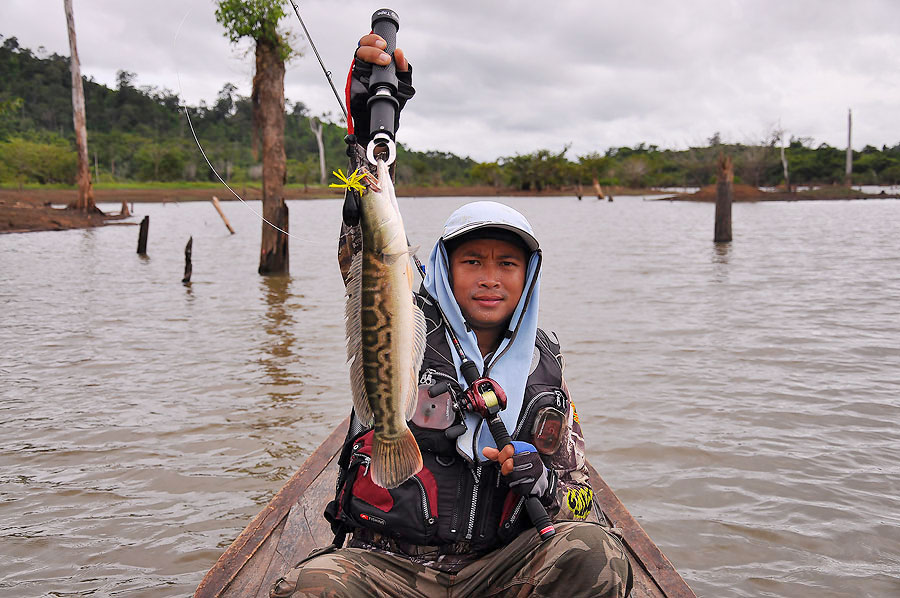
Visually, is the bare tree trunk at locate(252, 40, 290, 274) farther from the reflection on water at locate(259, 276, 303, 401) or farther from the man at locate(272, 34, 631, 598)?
the man at locate(272, 34, 631, 598)

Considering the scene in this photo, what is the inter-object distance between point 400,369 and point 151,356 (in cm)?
763

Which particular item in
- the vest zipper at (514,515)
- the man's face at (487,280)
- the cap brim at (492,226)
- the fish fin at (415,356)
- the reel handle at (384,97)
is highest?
the reel handle at (384,97)

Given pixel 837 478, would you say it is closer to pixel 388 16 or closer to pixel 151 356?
pixel 388 16

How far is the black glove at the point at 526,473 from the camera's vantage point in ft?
7.31

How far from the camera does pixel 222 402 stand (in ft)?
22.4

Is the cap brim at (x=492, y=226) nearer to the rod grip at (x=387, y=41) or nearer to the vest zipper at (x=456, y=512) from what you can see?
the rod grip at (x=387, y=41)

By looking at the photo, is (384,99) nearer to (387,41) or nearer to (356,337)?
(387,41)

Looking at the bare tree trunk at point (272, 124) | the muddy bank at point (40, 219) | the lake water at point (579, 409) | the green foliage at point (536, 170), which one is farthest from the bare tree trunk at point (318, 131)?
the green foliage at point (536, 170)

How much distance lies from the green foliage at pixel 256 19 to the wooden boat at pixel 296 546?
12374mm

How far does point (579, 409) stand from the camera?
269 inches

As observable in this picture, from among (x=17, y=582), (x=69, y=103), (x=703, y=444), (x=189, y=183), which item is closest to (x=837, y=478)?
(x=703, y=444)

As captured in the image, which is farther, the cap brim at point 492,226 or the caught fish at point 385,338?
the cap brim at point 492,226

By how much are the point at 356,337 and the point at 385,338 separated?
11 cm

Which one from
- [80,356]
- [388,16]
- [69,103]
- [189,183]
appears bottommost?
[80,356]
